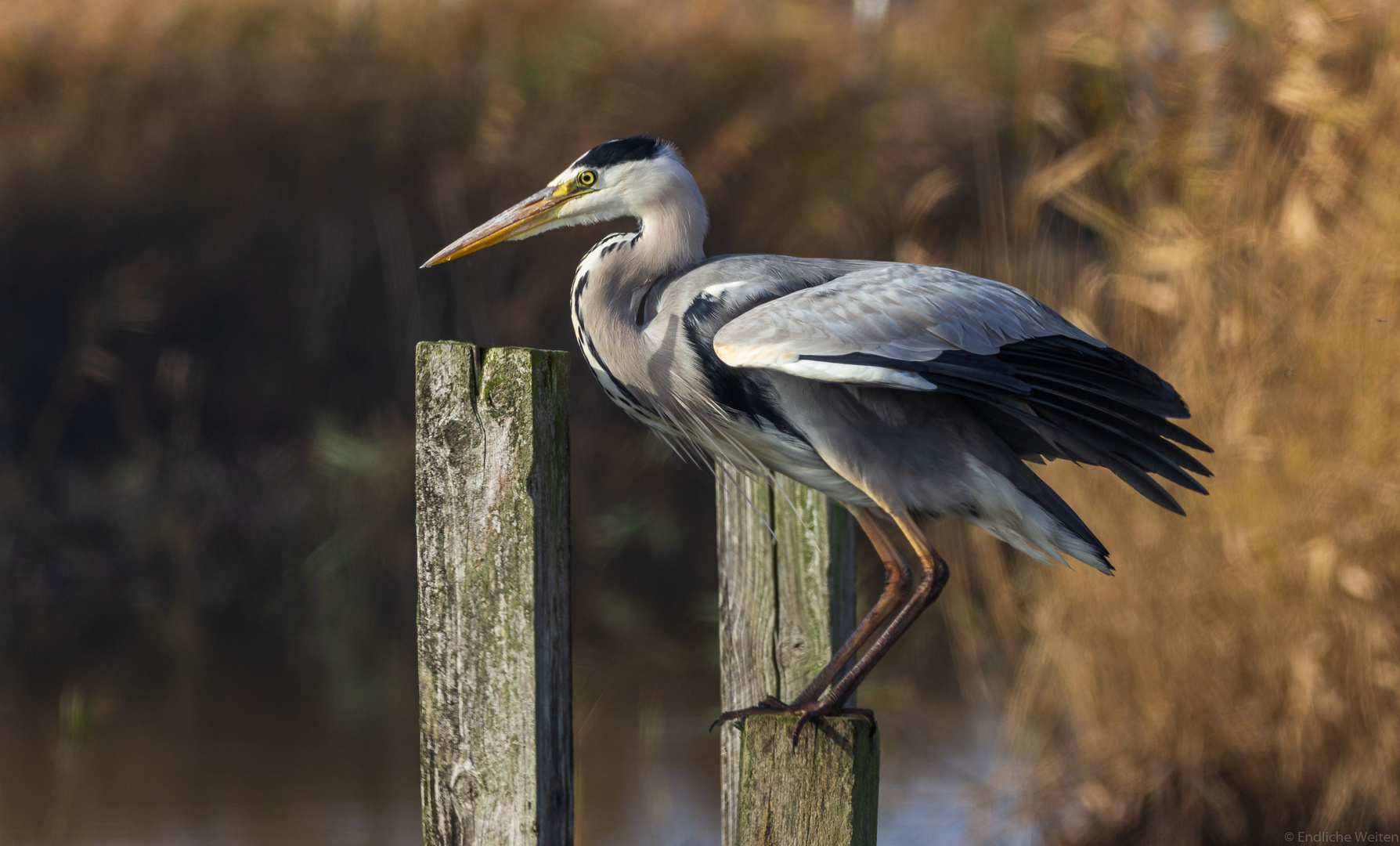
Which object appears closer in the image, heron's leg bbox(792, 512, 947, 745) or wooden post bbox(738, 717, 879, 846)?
wooden post bbox(738, 717, 879, 846)

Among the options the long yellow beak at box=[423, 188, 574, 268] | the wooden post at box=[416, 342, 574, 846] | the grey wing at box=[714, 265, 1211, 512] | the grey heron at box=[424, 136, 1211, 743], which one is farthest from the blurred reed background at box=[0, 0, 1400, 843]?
the wooden post at box=[416, 342, 574, 846]

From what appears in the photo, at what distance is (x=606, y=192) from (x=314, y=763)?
318 cm

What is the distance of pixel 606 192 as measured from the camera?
3129 millimetres

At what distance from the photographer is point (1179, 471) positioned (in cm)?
271

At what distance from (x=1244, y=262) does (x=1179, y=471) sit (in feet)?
6.25

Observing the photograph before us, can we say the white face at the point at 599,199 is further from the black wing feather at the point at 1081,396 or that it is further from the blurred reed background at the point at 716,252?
the blurred reed background at the point at 716,252

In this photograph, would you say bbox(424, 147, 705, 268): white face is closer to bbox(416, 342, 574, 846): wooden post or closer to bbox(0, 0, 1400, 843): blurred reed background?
bbox(416, 342, 574, 846): wooden post

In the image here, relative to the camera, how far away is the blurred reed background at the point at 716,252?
408cm

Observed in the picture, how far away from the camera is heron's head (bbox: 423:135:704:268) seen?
308 centimetres

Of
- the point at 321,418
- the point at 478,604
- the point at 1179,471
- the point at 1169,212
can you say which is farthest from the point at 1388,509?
the point at 321,418

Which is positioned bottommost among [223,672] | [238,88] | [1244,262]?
[223,672]

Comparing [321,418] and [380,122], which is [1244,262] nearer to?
[321,418]

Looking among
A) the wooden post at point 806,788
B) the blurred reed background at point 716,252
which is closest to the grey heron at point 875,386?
the wooden post at point 806,788

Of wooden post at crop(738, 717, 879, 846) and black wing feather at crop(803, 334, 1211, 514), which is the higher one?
black wing feather at crop(803, 334, 1211, 514)
